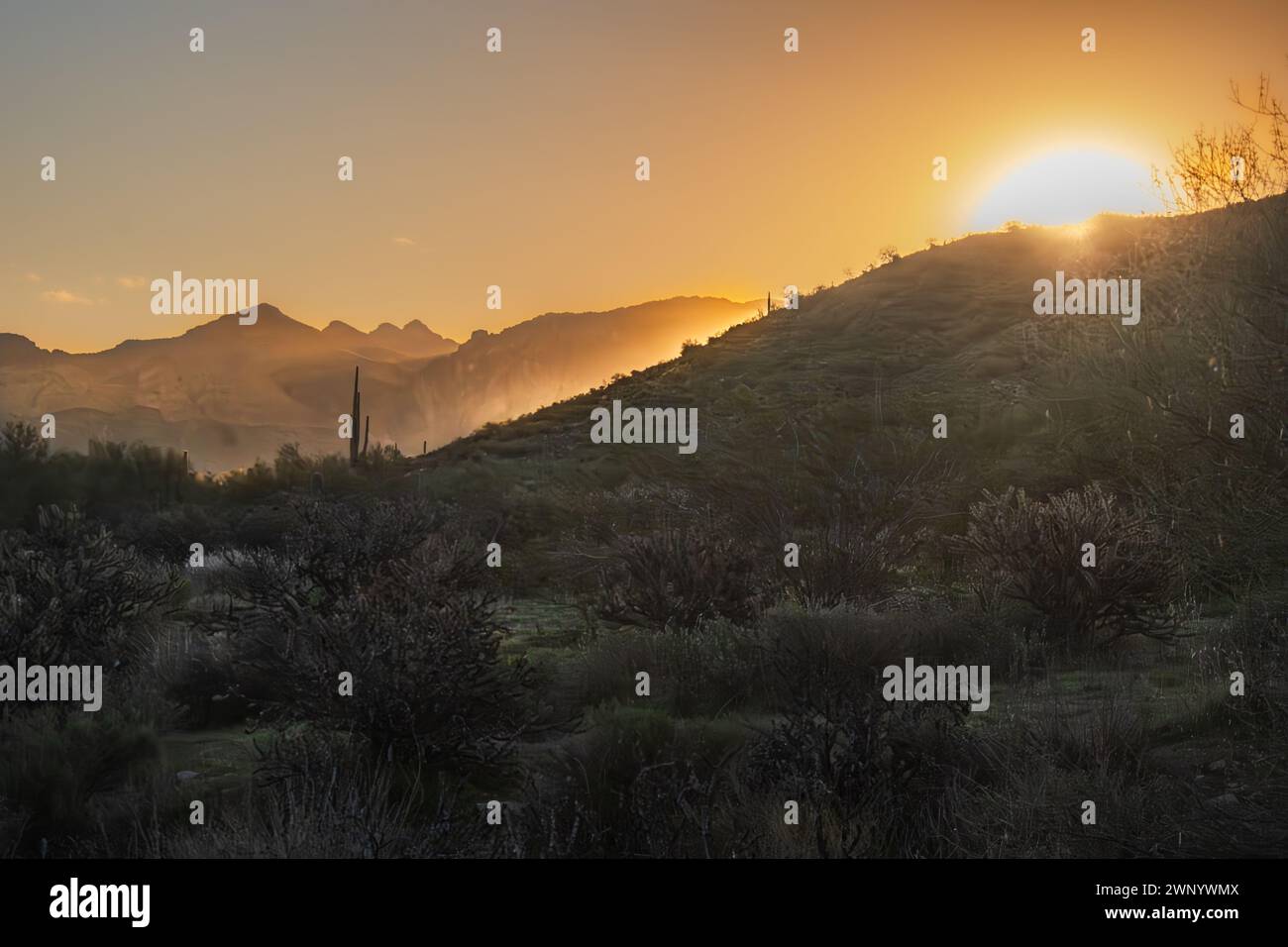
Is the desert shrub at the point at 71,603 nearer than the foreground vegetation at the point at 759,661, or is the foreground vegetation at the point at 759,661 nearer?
the foreground vegetation at the point at 759,661

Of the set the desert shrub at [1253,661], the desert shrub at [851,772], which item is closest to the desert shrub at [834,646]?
the desert shrub at [851,772]

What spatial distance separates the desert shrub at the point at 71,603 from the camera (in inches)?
344

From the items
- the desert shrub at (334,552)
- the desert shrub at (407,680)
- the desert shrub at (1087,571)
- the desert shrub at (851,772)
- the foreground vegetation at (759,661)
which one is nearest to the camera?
the desert shrub at (851,772)

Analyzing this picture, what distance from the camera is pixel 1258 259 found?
9.00 m

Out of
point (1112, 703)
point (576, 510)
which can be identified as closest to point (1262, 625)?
point (1112, 703)

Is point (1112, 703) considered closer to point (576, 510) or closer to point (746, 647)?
point (746, 647)

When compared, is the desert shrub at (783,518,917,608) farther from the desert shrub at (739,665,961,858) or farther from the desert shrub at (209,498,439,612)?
the desert shrub at (739,665,961,858)

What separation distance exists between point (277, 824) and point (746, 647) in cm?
485

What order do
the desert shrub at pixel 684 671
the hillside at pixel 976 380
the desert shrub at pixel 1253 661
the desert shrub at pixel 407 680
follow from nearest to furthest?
1. the desert shrub at pixel 407 680
2. the desert shrub at pixel 1253 661
3. the desert shrub at pixel 684 671
4. the hillside at pixel 976 380

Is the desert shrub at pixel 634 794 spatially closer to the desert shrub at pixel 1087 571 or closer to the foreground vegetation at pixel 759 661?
the foreground vegetation at pixel 759 661

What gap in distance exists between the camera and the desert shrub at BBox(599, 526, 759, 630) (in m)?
11.4

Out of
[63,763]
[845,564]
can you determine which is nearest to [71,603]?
[63,763]

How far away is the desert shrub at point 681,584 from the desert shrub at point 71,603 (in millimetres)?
4537

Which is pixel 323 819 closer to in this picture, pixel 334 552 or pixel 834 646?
pixel 834 646
